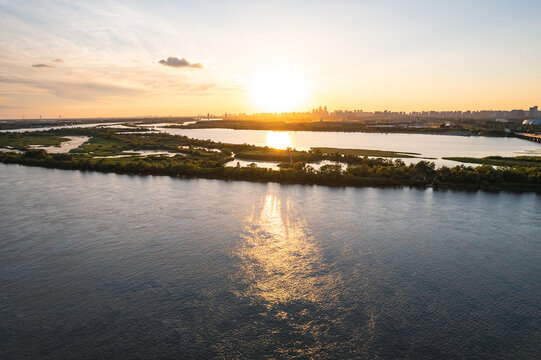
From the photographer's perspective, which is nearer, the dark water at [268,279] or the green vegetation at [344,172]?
the dark water at [268,279]

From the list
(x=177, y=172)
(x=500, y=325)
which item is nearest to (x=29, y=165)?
(x=177, y=172)

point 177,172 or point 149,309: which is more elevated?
point 177,172

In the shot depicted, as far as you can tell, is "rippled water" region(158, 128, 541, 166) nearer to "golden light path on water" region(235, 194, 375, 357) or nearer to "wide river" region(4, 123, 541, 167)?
"wide river" region(4, 123, 541, 167)

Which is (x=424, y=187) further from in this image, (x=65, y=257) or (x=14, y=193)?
(x=14, y=193)

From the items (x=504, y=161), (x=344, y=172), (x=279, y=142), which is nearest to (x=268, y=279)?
(x=344, y=172)

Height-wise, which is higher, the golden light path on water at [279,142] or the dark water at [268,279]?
the golden light path on water at [279,142]

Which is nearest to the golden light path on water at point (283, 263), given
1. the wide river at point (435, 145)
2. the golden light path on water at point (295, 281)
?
the golden light path on water at point (295, 281)

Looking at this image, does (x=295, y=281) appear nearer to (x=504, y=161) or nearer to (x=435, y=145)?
(x=504, y=161)

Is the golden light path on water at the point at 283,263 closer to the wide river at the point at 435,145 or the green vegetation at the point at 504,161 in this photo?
the wide river at the point at 435,145
